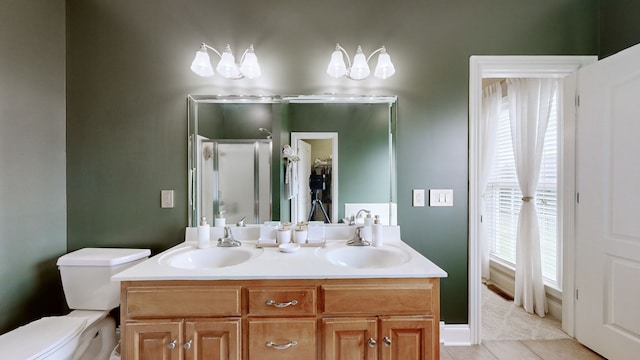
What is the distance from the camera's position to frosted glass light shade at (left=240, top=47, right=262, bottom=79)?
1.68 meters

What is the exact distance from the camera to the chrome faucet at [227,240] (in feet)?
5.31

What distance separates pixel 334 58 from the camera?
1685 mm

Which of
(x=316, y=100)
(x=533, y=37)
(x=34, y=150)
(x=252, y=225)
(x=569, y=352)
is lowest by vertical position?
(x=569, y=352)

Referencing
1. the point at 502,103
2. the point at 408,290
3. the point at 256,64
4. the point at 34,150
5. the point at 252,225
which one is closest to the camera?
the point at 408,290

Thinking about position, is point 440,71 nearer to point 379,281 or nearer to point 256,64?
point 256,64

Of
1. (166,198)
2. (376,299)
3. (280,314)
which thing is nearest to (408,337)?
(376,299)

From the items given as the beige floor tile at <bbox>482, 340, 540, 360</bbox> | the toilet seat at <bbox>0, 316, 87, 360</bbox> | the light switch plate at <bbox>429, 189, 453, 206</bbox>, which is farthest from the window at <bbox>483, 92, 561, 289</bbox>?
the toilet seat at <bbox>0, 316, 87, 360</bbox>

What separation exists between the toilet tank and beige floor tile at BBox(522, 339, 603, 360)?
9.15 ft

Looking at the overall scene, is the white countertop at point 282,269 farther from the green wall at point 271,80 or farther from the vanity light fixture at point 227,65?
the vanity light fixture at point 227,65

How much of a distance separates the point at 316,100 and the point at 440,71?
2.96 ft

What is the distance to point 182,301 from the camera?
117cm

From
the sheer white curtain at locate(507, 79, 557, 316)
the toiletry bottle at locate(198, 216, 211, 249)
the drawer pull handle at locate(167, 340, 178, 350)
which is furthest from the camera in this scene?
the sheer white curtain at locate(507, 79, 557, 316)

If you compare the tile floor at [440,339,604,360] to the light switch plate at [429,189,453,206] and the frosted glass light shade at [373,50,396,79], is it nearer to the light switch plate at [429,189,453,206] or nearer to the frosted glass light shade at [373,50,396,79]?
the light switch plate at [429,189,453,206]

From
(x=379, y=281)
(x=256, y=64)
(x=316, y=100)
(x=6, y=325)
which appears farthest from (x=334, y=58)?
(x=6, y=325)
